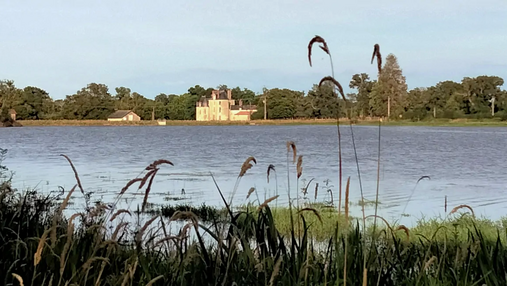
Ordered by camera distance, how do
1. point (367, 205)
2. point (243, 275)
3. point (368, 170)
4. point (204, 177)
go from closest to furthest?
1. point (243, 275)
2. point (367, 205)
3. point (204, 177)
4. point (368, 170)

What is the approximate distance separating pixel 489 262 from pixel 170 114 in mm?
131571

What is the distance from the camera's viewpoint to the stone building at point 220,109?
5128 inches

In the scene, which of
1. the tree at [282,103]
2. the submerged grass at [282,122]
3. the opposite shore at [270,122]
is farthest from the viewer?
the tree at [282,103]

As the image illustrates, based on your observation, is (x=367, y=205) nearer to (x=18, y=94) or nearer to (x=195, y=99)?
(x=18, y=94)

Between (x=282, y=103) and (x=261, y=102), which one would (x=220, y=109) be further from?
(x=282, y=103)

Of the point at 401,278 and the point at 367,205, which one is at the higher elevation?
the point at 401,278

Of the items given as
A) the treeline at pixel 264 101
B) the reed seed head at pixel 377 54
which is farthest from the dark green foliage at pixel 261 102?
the reed seed head at pixel 377 54

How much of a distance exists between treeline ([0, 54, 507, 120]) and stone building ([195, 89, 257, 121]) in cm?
308

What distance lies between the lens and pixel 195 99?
136m

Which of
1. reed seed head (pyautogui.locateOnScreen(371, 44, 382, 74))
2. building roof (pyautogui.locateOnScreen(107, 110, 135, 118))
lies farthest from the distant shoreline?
reed seed head (pyautogui.locateOnScreen(371, 44, 382, 74))

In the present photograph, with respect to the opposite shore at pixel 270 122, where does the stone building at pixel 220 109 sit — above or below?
above

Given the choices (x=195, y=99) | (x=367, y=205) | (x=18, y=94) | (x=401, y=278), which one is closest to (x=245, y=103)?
(x=195, y=99)

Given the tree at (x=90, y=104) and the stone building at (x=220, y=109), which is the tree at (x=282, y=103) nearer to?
the stone building at (x=220, y=109)

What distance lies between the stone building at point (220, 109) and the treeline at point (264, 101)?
3077 millimetres
